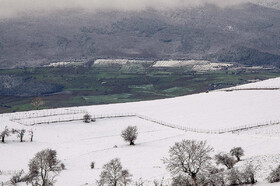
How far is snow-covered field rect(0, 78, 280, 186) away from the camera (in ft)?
255

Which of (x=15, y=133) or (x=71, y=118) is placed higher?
(x=71, y=118)

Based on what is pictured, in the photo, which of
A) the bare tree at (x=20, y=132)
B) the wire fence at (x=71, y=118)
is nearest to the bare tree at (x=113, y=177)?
the bare tree at (x=20, y=132)

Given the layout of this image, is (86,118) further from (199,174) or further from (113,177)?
(199,174)

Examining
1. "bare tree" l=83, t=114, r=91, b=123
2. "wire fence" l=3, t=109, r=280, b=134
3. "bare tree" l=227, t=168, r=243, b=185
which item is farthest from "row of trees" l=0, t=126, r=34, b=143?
"bare tree" l=227, t=168, r=243, b=185

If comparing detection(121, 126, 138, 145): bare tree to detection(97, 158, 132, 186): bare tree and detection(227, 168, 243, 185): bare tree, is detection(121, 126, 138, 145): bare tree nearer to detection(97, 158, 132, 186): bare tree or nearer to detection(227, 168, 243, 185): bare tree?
detection(97, 158, 132, 186): bare tree

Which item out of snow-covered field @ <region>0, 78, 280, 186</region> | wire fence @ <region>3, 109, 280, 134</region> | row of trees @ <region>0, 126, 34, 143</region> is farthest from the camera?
wire fence @ <region>3, 109, 280, 134</region>

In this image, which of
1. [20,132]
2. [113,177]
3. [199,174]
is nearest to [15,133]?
[20,132]

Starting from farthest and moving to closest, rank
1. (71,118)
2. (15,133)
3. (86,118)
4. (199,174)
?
(71,118)
(86,118)
(15,133)
(199,174)

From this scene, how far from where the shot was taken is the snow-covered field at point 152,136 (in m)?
77.8

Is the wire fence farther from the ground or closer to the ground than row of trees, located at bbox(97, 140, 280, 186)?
farther from the ground

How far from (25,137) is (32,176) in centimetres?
4572

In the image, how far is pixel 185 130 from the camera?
387ft

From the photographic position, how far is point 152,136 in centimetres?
11319

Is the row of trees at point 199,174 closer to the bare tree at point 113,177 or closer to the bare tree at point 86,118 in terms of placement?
the bare tree at point 113,177
